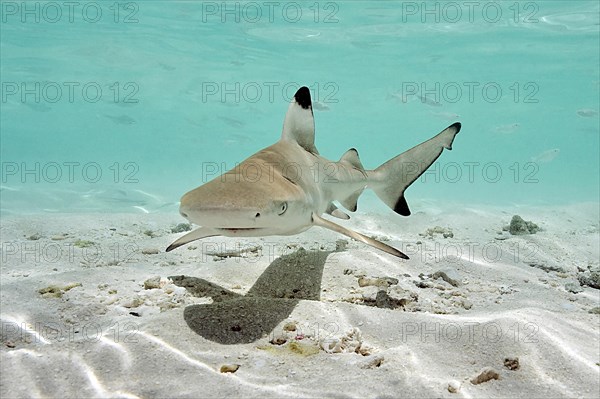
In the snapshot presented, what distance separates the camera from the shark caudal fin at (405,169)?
5.16m

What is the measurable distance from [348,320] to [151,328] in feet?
4.92

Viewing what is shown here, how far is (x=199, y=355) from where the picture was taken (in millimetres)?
2641

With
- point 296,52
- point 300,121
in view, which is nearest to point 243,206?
point 300,121

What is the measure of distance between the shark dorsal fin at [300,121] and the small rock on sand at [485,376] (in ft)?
10.9

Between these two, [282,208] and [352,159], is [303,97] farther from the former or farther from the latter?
[282,208]

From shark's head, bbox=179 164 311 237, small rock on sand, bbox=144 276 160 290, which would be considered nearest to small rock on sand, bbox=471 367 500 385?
shark's head, bbox=179 164 311 237

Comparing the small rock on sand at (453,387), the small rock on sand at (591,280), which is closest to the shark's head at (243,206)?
the small rock on sand at (453,387)

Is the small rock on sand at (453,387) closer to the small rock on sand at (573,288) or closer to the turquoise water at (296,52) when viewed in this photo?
the small rock on sand at (573,288)

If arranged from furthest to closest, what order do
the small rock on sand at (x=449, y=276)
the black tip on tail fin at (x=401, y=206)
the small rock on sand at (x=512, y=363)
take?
the black tip on tail fin at (x=401, y=206) < the small rock on sand at (x=449, y=276) < the small rock on sand at (x=512, y=363)

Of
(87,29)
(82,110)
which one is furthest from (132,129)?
(87,29)

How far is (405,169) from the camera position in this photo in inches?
218

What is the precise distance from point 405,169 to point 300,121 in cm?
158

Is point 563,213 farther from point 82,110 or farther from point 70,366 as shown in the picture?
point 82,110

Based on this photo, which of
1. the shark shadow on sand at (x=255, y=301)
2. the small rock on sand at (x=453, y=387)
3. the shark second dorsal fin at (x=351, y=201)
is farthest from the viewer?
the shark second dorsal fin at (x=351, y=201)
